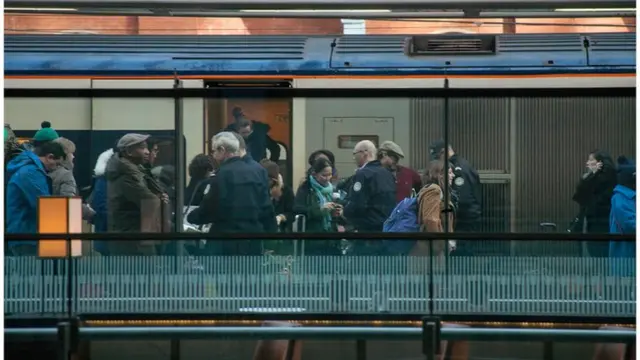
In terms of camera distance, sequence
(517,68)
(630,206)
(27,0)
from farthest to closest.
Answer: (517,68) < (630,206) < (27,0)

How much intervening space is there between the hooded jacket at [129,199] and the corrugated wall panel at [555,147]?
2.32m

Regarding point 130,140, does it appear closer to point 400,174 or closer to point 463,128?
point 400,174

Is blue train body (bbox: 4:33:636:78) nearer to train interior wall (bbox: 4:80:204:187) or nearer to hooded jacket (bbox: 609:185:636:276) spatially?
train interior wall (bbox: 4:80:204:187)

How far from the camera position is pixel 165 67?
8.17 meters

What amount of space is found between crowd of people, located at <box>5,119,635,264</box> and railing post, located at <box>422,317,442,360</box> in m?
0.43

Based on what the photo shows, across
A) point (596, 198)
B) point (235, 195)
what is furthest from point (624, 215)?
point (235, 195)

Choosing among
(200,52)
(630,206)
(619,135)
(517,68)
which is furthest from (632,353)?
(200,52)

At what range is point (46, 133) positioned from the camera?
7465 millimetres

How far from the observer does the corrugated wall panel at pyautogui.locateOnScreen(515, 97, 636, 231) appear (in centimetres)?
741

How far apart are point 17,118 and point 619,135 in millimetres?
3795

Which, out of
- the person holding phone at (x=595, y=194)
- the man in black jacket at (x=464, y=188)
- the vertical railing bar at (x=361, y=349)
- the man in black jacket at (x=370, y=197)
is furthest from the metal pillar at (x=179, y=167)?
the person holding phone at (x=595, y=194)

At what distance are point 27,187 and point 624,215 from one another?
3737 mm

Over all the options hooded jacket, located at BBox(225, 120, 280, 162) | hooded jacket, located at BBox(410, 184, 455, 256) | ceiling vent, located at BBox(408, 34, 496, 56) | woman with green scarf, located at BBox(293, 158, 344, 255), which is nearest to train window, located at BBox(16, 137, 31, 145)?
hooded jacket, located at BBox(225, 120, 280, 162)

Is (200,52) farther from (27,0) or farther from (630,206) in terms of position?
(630,206)
